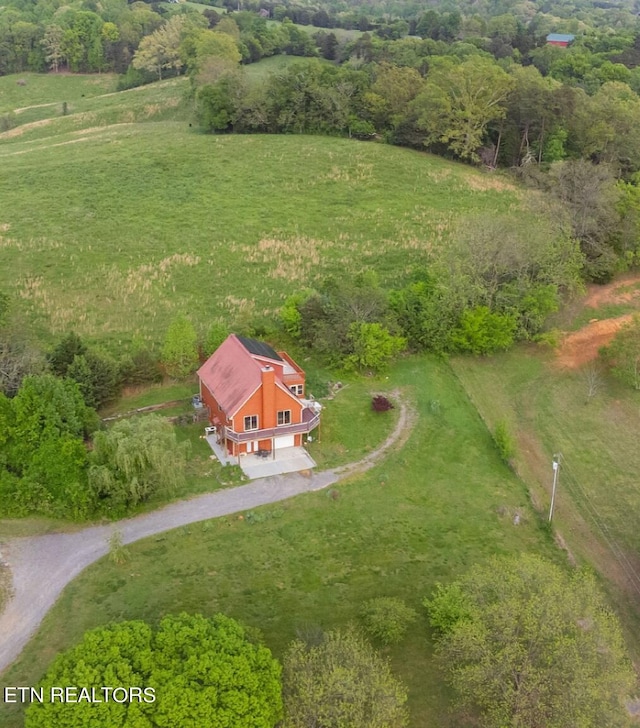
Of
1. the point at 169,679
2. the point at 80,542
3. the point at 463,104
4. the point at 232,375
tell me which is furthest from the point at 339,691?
the point at 463,104

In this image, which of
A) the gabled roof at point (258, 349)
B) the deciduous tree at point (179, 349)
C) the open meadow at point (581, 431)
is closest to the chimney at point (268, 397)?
the gabled roof at point (258, 349)

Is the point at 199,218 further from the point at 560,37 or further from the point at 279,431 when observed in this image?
the point at 560,37

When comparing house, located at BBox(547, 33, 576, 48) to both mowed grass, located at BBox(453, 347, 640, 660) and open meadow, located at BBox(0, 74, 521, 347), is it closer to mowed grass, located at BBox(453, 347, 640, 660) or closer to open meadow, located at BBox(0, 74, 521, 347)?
open meadow, located at BBox(0, 74, 521, 347)

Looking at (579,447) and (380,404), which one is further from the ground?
(380,404)

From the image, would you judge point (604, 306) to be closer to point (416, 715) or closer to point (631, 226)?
point (631, 226)

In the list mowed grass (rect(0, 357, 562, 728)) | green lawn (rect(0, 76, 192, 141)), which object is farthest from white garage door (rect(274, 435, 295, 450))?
green lawn (rect(0, 76, 192, 141))

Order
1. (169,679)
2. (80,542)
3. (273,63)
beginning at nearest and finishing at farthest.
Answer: (169,679) < (80,542) < (273,63)
